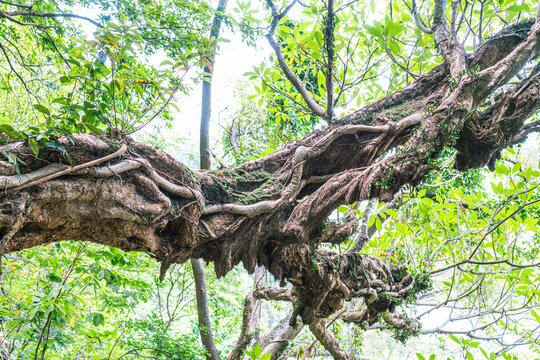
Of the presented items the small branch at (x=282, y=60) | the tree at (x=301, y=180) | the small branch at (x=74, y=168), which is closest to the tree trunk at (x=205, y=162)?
the small branch at (x=282, y=60)

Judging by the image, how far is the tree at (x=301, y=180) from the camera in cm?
118

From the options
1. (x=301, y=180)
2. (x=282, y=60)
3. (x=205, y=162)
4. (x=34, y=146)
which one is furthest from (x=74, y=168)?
(x=205, y=162)

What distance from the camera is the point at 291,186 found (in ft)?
5.88

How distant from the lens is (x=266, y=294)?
277cm

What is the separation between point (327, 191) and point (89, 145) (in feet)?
3.57

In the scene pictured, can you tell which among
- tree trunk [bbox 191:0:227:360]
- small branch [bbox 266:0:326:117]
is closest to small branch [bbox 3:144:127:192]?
small branch [bbox 266:0:326:117]

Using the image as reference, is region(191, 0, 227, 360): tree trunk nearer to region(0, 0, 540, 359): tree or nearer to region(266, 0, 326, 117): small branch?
region(266, 0, 326, 117): small branch

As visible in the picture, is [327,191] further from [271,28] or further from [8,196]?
[8,196]

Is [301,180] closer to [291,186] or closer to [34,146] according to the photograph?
[291,186]

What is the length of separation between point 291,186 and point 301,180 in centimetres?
12

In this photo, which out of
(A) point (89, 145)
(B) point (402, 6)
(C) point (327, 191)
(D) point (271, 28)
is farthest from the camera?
(B) point (402, 6)

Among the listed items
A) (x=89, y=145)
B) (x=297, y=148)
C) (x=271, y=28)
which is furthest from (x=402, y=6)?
(x=89, y=145)

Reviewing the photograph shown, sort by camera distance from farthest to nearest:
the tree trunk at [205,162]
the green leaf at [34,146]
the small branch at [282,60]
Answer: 1. the tree trunk at [205,162]
2. the small branch at [282,60]
3. the green leaf at [34,146]

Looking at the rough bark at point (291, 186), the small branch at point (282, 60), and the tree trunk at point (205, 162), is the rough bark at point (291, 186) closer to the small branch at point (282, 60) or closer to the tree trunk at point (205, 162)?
the small branch at point (282, 60)
